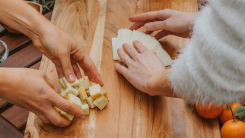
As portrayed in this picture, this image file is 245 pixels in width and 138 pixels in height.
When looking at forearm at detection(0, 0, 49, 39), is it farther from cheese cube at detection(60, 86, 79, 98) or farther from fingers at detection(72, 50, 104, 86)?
cheese cube at detection(60, 86, 79, 98)

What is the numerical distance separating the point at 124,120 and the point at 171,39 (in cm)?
66

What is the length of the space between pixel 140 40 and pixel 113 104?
0.47 meters

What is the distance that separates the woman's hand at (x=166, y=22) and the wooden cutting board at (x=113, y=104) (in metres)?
0.08

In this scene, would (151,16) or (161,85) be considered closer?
(161,85)

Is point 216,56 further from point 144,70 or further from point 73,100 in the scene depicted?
point 73,100

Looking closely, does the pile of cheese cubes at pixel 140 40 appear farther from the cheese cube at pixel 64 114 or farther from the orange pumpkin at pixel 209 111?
the cheese cube at pixel 64 114

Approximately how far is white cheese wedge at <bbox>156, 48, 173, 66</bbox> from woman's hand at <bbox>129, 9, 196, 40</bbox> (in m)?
0.13

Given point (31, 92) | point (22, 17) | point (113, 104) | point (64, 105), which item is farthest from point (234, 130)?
point (22, 17)

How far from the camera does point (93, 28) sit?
1.25 m

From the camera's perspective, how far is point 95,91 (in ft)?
3.18

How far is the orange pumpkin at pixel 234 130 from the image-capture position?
97 centimetres

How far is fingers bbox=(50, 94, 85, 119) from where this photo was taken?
81 cm

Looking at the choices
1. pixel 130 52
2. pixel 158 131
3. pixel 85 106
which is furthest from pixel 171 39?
pixel 85 106

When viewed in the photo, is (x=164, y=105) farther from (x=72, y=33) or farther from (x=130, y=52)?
(x=72, y=33)
